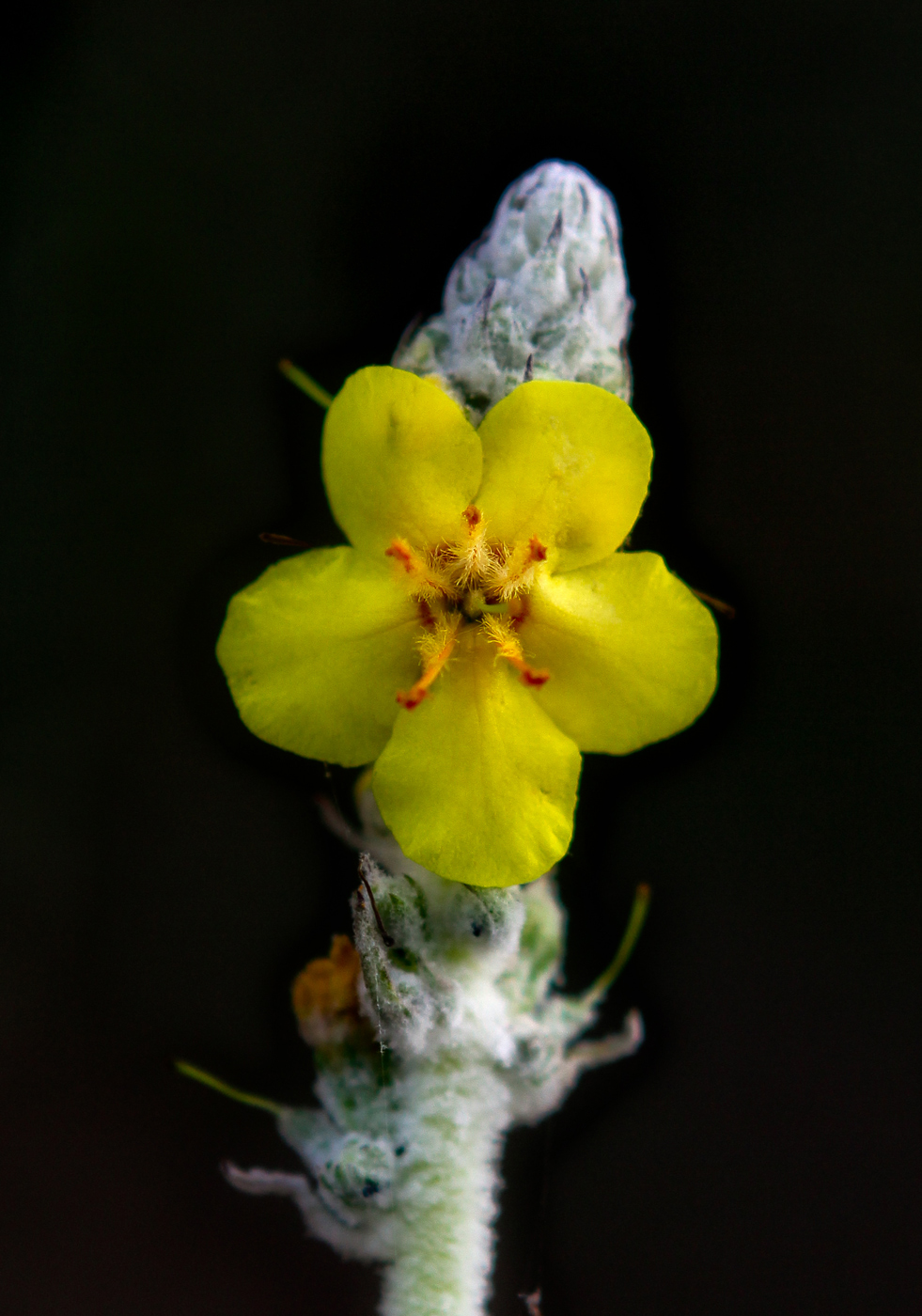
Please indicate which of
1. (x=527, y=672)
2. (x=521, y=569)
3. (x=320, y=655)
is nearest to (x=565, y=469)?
(x=521, y=569)

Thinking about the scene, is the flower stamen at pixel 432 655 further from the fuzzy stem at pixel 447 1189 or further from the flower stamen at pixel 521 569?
the fuzzy stem at pixel 447 1189

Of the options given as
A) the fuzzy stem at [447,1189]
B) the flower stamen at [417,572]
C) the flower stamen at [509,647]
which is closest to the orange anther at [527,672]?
the flower stamen at [509,647]

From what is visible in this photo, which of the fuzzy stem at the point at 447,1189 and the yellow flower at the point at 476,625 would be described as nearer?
the yellow flower at the point at 476,625

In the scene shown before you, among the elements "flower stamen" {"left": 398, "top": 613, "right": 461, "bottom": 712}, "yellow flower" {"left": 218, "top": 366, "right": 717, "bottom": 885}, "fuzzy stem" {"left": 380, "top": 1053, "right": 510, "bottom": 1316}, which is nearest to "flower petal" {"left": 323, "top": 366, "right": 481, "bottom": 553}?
"yellow flower" {"left": 218, "top": 366, "right": 717, "bottom": 885}

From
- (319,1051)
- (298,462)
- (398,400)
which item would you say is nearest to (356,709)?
(398,400)

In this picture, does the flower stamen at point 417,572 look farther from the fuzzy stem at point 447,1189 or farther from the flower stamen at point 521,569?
the fuzzy stem at point 447,1189

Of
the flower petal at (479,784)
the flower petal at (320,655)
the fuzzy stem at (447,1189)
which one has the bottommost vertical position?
the fuzzy stem at (447,1189)

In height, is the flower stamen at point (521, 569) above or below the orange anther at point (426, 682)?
above

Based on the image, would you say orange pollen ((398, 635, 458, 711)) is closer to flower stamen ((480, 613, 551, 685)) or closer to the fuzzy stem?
flower stamen ((480, 613, 551, 685))

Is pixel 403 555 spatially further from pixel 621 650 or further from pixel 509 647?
pixel 621 650
